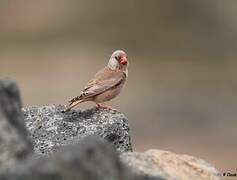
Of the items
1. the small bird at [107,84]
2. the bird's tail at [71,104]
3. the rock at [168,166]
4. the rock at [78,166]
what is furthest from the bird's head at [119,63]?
the rock at [78,166]

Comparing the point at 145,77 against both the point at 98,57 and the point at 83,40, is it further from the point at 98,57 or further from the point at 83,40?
the point at 83,40

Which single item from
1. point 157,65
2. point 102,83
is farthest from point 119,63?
point 157,65

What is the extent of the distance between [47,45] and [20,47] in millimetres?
742

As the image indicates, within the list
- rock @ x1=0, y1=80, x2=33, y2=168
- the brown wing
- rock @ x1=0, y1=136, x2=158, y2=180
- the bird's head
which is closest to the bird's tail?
the brown wing

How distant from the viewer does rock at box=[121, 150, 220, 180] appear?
5.56m

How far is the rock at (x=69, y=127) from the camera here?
23.8 ft

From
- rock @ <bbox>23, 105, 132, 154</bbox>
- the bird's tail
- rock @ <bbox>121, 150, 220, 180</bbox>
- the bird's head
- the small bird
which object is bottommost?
rock @ <bbox>121, 150, 220, 180</bbox>

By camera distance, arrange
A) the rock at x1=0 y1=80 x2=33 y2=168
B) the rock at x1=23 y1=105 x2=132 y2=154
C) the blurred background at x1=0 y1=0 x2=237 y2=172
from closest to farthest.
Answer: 1. the rock at x1=0 y1=80 x2=33 y2=168
2. the rock at x1=23 y1=105 x2=132 y2=154
3. the blurred background at x1=0 y1=0 x2=237 y2=172

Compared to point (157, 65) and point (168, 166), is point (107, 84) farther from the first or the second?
point (157, 65)

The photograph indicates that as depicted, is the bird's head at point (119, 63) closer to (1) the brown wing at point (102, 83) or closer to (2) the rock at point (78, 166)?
(1) the brown wing at point (102, 83)

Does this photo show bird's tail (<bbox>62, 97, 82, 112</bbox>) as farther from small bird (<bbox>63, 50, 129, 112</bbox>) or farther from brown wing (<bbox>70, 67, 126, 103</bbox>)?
brown wing (<bbox>70, 67, 126, 103</bbox>)

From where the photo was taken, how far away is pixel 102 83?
928cm

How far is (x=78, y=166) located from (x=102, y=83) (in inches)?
189

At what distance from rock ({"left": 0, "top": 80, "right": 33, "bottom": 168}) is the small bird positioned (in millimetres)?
3738
